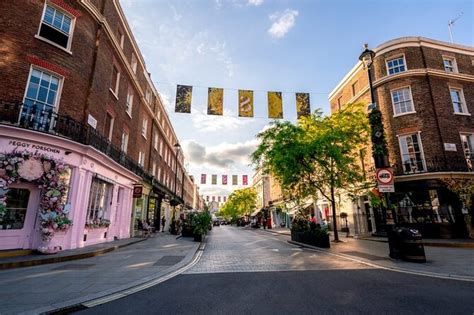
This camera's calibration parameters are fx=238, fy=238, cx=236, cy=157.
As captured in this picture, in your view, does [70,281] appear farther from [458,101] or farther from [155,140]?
[458,101]

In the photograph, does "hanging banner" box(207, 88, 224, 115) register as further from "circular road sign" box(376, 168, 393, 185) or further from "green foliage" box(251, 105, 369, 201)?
"circular road sign" box(376, 168, 393, 185)

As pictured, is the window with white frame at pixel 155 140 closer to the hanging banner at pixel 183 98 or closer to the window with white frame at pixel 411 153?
the hanging banner at pixel 183 98

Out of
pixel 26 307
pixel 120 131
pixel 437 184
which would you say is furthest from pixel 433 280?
pixel 120 131

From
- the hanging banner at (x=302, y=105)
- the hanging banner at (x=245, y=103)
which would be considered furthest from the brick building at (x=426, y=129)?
the hanging banner at (x=245, y=103)

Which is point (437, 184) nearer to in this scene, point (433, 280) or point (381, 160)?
point (381, 160)

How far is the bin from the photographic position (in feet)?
27.6

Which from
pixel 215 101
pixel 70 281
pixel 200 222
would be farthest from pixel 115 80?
pixel 70 281

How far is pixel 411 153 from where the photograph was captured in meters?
17.9

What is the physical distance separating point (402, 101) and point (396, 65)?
10.7 ft

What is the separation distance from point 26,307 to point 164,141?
28488 millimetres

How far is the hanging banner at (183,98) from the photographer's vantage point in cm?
1497

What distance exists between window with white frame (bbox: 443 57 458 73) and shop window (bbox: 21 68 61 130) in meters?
27.5

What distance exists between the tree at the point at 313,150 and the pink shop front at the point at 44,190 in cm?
997

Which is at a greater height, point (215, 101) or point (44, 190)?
point (215, 101)
